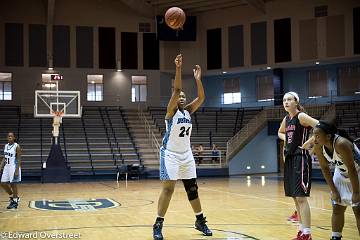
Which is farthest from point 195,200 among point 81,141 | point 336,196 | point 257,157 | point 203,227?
point 257,157

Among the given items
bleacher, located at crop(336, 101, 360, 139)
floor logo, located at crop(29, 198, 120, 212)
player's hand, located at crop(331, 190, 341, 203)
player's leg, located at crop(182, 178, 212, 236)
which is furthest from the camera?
bleacher, located at crop(336, 101, 360, 139)

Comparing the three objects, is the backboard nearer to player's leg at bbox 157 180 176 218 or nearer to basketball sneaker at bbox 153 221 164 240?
player's leg at bbox 157 180 176 218

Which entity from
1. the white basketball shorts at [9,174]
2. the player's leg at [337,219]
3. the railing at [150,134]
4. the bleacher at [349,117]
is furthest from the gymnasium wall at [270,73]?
the player's leg at [337,219]

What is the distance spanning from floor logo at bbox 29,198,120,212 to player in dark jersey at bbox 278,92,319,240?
5640 mm

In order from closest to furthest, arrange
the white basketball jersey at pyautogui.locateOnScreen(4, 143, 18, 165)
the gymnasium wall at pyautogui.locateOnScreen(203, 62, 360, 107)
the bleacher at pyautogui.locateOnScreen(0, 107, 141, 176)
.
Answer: the white basketball jersey at pyautogui.locateOnScreen(4, 143, 18, 165), the bleacher at pyautogui.locateOnScreen(0, 107, 141, 176), the gymnasium wall at pyautogui.locateOnScreen(203, 62, 360, 107)

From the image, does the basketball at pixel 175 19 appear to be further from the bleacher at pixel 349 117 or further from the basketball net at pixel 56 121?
the bleacher at pixel 349 117

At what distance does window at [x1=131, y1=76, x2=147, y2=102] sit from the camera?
1319 inches

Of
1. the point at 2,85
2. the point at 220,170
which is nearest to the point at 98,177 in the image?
the point at 220,170

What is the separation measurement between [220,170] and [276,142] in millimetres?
5774

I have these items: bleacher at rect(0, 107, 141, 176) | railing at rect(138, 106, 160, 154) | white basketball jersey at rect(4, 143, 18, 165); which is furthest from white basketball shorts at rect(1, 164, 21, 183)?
railing at rect(138, 106, 160, 154)

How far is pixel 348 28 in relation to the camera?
28922 mm

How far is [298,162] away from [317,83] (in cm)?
2650

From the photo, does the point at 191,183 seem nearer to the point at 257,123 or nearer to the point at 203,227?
the point at 203,227

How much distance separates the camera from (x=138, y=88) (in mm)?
33625
